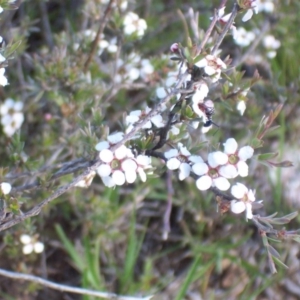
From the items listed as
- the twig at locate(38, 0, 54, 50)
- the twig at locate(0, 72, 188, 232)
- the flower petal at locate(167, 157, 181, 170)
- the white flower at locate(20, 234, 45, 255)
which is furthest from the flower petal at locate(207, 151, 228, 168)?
the twig at locate(38, 0, 54, 50)

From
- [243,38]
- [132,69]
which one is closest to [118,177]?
[132,69]

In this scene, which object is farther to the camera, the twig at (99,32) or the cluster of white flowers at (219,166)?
the twig at (99,32)

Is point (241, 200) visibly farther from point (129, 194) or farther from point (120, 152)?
point (129, 194)

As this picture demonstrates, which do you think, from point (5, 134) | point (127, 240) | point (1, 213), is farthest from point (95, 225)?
point (1, 213)

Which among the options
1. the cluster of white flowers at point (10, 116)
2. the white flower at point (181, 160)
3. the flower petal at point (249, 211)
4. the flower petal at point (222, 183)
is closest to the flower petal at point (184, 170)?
the white flower at point (181, 160)

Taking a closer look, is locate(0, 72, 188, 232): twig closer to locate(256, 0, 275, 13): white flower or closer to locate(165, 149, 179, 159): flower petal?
locate(165, 149, 179, 159): flower petal

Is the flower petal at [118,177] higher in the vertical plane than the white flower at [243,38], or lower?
higher

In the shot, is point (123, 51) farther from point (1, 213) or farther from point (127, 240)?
point (1, 213)

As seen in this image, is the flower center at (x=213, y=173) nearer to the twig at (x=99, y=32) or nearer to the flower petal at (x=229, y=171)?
the flower petal at (x=229, y=171)
